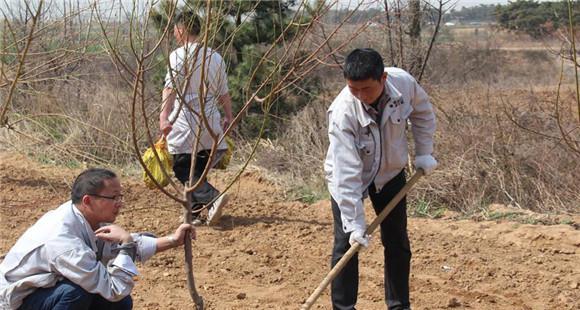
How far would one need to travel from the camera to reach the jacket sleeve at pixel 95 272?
10.8 ft

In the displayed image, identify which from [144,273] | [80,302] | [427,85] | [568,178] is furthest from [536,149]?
[80,302]

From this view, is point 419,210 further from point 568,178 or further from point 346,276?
point 346,276

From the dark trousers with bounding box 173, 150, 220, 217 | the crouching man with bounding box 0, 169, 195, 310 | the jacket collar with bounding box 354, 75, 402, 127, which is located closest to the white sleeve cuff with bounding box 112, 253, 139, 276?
the crouching man with bounding box 0, 169, 195, 310

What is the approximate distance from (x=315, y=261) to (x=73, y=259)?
106 inches

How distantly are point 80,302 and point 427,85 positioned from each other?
5.73 meters

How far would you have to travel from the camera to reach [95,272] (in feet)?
11.0

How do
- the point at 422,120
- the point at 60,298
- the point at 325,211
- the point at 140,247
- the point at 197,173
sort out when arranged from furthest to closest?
the point at 325,211
the point at 197,173
the point at 422,120
the point at 140,247
the point at 60,298

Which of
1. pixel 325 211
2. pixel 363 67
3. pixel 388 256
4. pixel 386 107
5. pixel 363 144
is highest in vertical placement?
pixel 363 67

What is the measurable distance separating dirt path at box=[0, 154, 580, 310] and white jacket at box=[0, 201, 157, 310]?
1.44 m

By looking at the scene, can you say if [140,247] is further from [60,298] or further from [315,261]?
[315,261]

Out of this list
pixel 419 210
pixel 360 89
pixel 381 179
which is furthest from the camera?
pixel 419 210

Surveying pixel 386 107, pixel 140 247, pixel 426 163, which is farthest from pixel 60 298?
pixel 426 163

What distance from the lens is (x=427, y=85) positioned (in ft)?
27.9

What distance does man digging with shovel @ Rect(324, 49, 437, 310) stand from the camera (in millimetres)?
3781
